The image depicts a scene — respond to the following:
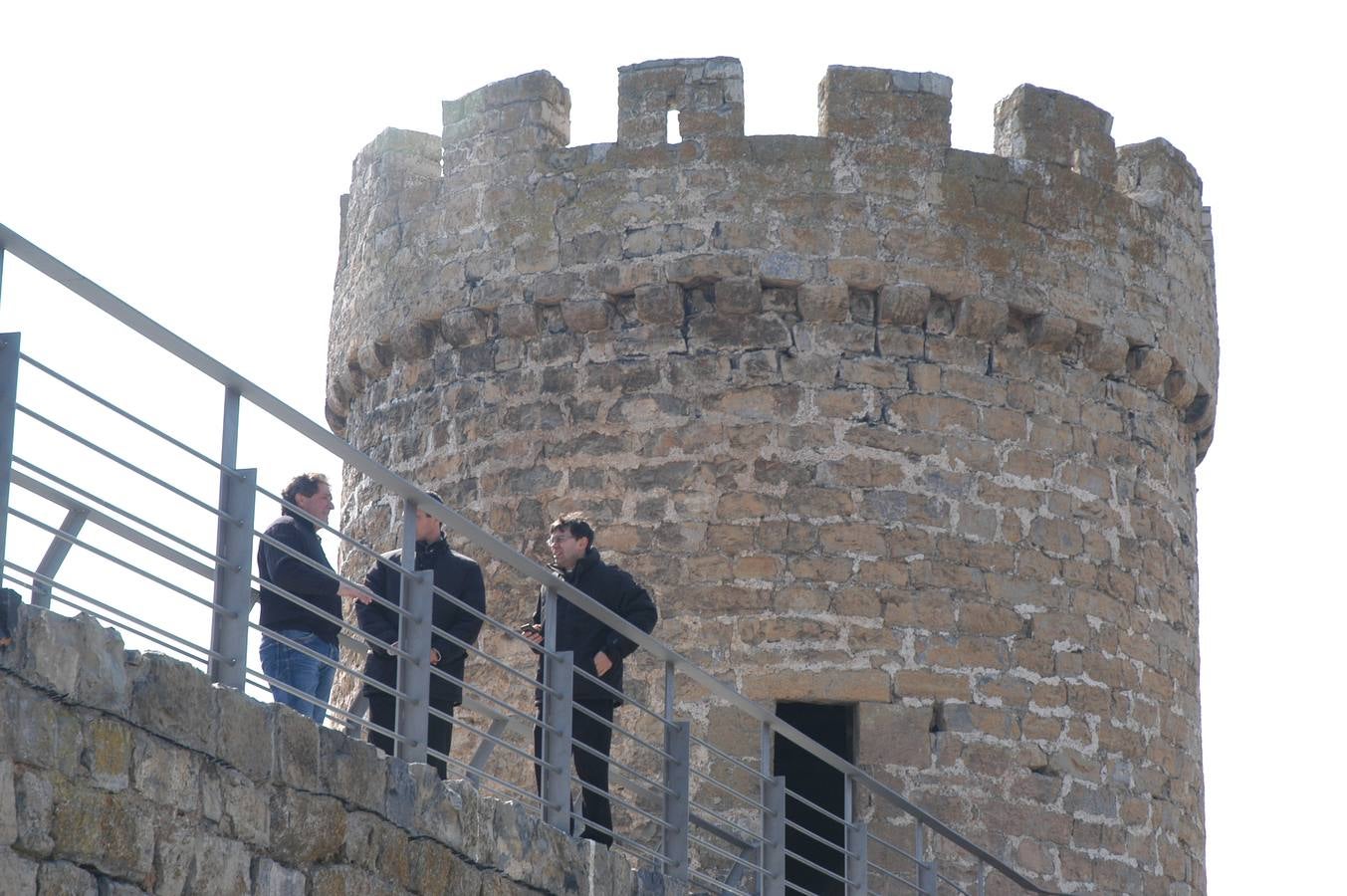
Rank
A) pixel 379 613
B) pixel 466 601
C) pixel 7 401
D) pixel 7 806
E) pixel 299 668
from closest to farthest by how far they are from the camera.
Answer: pixel 7 806 < pixel 7 401 < pixel 299 668 < pixel 466 601 < pixel 379 613

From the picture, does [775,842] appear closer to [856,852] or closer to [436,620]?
[856,852]

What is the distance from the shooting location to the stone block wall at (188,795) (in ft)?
15.8

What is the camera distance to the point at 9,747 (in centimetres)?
475

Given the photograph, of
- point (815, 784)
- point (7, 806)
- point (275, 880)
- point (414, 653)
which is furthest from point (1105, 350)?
point (7, 806)

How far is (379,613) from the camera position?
8469 millimetres

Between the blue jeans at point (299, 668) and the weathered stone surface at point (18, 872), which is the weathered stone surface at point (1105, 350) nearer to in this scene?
the blue jeans at point (299, 668)

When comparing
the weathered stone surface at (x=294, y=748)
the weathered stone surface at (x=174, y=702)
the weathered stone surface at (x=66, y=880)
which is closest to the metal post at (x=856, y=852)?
the weathered stone surface at (x=294, y=748)

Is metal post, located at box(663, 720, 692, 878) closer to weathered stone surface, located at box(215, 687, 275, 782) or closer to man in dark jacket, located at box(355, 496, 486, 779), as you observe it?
man in dark jacket, located at box(355, 496, 486, 779)

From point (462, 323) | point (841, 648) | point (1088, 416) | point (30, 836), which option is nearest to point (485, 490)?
point (462, 323)

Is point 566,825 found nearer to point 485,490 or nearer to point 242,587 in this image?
point 242,587

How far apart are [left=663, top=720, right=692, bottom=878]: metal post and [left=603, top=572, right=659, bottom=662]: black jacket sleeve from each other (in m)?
0.76

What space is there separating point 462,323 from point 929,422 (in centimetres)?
216

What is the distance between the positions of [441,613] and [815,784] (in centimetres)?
323

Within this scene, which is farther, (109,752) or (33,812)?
(109,752)
